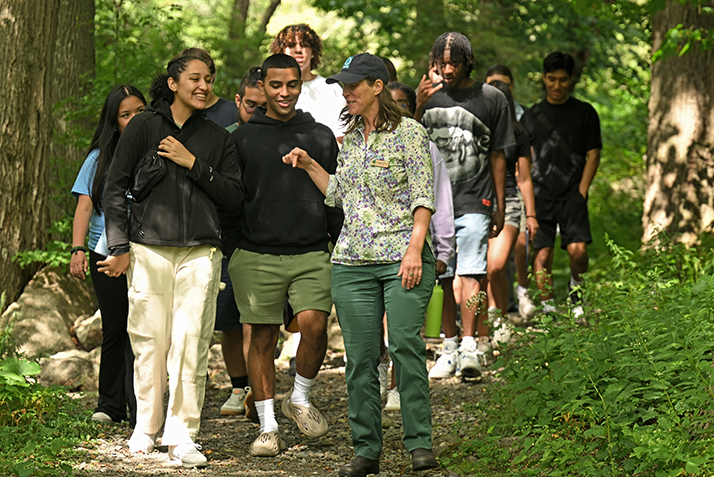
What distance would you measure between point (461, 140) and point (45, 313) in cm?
402

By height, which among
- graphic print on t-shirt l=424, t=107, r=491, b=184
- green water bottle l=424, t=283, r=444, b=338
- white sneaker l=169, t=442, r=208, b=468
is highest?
graphic print on t-shirt l=424, t=107, r=491, b=184

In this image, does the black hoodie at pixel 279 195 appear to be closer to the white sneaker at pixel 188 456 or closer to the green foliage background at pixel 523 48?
the white sneaker at pixel 188 456

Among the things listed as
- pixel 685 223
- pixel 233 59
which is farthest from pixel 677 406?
pixel 233 59

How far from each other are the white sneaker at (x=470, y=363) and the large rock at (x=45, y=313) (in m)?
3.54

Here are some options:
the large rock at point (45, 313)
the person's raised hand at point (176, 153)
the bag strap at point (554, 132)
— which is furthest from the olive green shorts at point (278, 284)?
the bag strap at point (554, 132)

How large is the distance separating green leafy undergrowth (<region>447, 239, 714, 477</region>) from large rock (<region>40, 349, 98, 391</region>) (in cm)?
335

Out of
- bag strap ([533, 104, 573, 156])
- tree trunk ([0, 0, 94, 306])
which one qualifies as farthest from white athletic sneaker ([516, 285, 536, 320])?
tree trunk ([0, 0, 94, 306])

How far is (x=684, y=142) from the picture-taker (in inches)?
347

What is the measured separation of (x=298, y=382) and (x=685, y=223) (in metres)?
5.19

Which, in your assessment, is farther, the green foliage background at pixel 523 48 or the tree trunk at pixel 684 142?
the green foliage background at pixel 523 48

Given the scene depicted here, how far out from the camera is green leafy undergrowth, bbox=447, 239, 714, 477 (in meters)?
3.98

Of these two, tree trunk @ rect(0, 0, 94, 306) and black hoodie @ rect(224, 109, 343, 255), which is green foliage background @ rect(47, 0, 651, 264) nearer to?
tree trunk @ rect(0, 0, 94, 306)

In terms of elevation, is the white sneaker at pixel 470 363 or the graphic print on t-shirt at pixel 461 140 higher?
the graphic print on t-shirt at pixel 461 140

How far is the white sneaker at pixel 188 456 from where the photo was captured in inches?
190
